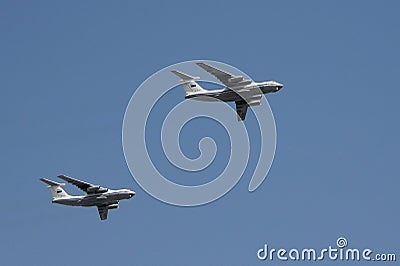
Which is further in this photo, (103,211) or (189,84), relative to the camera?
(103,211)

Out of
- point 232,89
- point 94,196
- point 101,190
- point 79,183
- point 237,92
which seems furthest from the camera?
point 94,196

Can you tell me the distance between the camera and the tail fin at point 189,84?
10750 centimetres

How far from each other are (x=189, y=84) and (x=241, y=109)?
24.8ft

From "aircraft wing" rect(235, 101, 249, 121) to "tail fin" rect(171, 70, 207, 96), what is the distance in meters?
5.01

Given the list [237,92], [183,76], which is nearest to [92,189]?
[183,76]

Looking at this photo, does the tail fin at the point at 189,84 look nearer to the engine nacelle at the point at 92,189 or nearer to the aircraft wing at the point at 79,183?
the engine nacelle at the point at 92,189

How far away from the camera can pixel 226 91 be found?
104 meters

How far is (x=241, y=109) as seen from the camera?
109312 millimetres

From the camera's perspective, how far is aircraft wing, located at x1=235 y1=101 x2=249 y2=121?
108 metres

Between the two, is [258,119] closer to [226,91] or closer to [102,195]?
[226,91]

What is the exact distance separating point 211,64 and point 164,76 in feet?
19.8

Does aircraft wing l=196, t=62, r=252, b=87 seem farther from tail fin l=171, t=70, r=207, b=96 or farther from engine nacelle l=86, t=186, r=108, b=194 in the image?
engine nacelle l=86, t=186, r=108, b=194

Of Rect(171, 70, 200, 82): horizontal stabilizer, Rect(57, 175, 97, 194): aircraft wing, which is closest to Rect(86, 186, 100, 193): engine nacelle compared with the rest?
Rect(57, 175, 97, 194): aircraft wing

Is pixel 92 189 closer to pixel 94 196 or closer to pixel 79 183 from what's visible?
pixel 94 196
